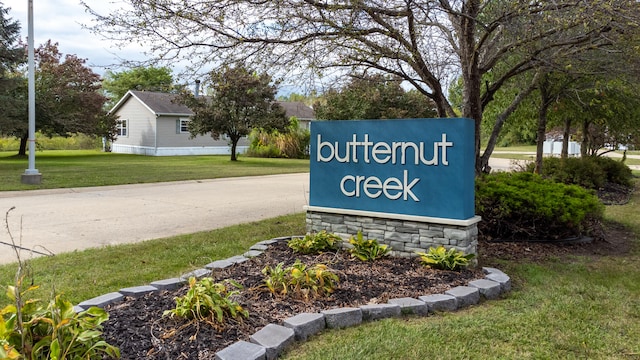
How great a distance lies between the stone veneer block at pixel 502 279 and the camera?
4363mm

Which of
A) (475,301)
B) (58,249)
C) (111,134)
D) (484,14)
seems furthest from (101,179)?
(111,134)

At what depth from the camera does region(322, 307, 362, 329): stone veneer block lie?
3.46 m

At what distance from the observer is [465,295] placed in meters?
3.99

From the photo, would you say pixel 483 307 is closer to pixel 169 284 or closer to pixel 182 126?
pixel 169 284

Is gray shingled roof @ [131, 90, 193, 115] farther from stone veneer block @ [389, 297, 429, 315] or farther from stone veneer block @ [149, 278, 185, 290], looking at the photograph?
stone veneer block @ [389, 297, 429, 315]

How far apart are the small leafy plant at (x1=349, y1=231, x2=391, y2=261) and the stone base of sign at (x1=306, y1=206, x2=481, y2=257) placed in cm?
16

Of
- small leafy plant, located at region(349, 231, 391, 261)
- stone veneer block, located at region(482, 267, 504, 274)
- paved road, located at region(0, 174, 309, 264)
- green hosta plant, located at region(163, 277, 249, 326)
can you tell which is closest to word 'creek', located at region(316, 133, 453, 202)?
small leafy plant, located at region(349, 231, 391, 261)

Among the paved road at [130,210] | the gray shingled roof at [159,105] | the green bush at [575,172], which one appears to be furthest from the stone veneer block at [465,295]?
the gray shingled roof at [159,105]

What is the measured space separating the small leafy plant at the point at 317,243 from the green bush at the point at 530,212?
87.2 inches

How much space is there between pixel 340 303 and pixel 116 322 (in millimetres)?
1654

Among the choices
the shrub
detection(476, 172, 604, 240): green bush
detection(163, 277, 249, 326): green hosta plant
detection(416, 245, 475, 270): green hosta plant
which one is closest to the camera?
detection(163, 277, 249, 326): green hosta plant

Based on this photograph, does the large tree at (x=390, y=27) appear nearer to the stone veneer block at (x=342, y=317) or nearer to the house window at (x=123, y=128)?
the stone veneer block at (x=342, y=317)

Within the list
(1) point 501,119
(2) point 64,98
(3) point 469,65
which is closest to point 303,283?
(3) point 469,65

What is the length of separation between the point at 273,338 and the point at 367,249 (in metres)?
2.26
